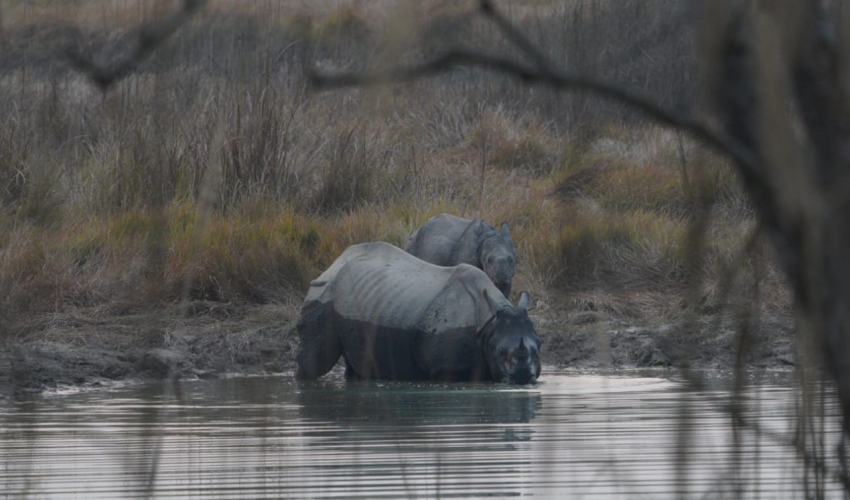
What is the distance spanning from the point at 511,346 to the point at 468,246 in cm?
200

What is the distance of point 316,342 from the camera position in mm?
9469

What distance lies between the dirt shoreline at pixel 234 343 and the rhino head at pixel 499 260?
0.66 metres

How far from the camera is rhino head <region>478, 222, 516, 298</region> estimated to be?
9.99 m

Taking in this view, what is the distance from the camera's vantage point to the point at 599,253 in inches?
444

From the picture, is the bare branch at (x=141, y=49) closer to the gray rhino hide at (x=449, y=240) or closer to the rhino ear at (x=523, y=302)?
the rhino ear at (x=523, y=302)

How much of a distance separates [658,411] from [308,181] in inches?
276

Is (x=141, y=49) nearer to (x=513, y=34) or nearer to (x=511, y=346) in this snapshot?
(x=513, y=34)

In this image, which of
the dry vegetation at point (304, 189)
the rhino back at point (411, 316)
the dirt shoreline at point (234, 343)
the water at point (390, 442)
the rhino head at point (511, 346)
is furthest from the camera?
the dry vegetation at point (304, 189)

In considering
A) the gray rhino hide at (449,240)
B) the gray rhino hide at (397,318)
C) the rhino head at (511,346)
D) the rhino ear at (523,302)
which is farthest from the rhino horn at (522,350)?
the gray rhino hide at (449,240)

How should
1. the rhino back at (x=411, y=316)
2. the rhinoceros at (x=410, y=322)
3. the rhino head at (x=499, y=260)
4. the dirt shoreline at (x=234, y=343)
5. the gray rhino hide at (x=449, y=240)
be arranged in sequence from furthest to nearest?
the gray rhino hide at (x=449, y=240) → the rhino head at (x=499, y=260) → the dirt shoreline at (x=234, y=343) → the rhino back at (x=411, y=316) → the rhinoceros at (x=410, y=322)

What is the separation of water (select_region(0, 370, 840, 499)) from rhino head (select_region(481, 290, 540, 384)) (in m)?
0.15

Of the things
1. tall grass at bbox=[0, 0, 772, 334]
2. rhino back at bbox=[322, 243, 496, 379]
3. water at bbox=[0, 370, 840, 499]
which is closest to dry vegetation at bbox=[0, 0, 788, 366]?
tall grass at bbox=[0, 0, 772, 334]

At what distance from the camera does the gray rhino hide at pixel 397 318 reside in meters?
9.09

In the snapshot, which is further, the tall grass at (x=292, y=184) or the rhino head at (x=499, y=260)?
the tall grass at (x=292, y=184)
